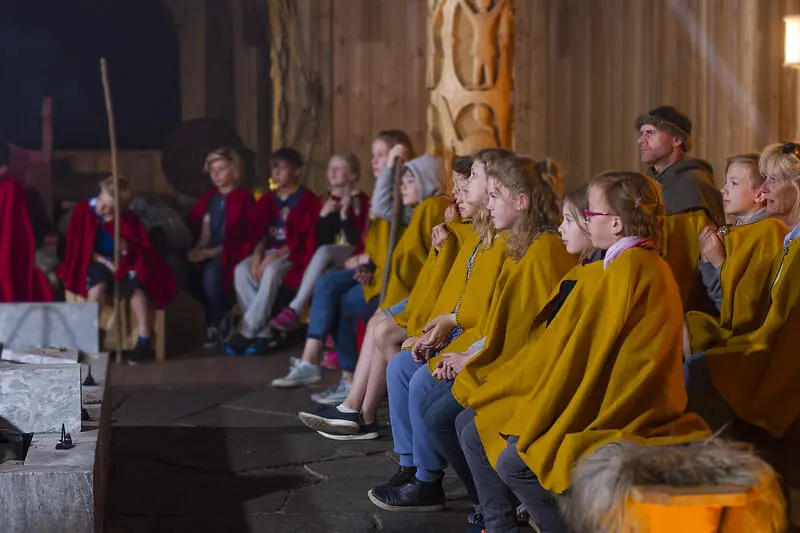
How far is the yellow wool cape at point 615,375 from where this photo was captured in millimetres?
3180

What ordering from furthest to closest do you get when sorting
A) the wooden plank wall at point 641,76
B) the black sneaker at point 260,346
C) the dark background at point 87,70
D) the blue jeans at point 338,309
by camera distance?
the dark background at point 87,70 → the black sneaker at point 260,346 → the wooden plank wall at point 641,76 → the blue jeans at point 338,309

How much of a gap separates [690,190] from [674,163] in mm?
212

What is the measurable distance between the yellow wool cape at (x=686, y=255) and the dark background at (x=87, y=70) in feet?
16.5

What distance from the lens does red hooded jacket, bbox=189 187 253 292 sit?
811 cm

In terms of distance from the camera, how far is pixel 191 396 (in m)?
6.46

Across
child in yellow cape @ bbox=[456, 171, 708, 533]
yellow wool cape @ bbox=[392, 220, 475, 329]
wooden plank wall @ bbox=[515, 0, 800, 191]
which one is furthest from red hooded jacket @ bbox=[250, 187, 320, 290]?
child in yellow cape @ bbox=[456, 171, 708, 533]

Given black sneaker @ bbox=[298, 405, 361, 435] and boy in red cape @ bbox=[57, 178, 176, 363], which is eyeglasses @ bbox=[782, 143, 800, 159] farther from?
boy in red cape @ bbox=[57, 178, 176, 363]

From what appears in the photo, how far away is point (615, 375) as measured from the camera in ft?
10.5

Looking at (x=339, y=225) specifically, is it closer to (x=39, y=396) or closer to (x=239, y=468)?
(x=239, y=468)

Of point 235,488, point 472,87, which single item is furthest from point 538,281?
point 472,87

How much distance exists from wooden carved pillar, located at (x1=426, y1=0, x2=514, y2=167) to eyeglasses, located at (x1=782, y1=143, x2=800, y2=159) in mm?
2805

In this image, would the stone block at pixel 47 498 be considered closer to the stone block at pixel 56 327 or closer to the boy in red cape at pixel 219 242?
the stone block at pixel 56 327

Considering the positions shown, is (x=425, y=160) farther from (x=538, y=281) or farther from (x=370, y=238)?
(x=538, y=281)

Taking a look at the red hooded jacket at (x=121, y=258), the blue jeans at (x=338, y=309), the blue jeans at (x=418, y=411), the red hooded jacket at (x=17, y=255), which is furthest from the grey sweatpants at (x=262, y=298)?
the blue jeans at (x=418, y=411)
